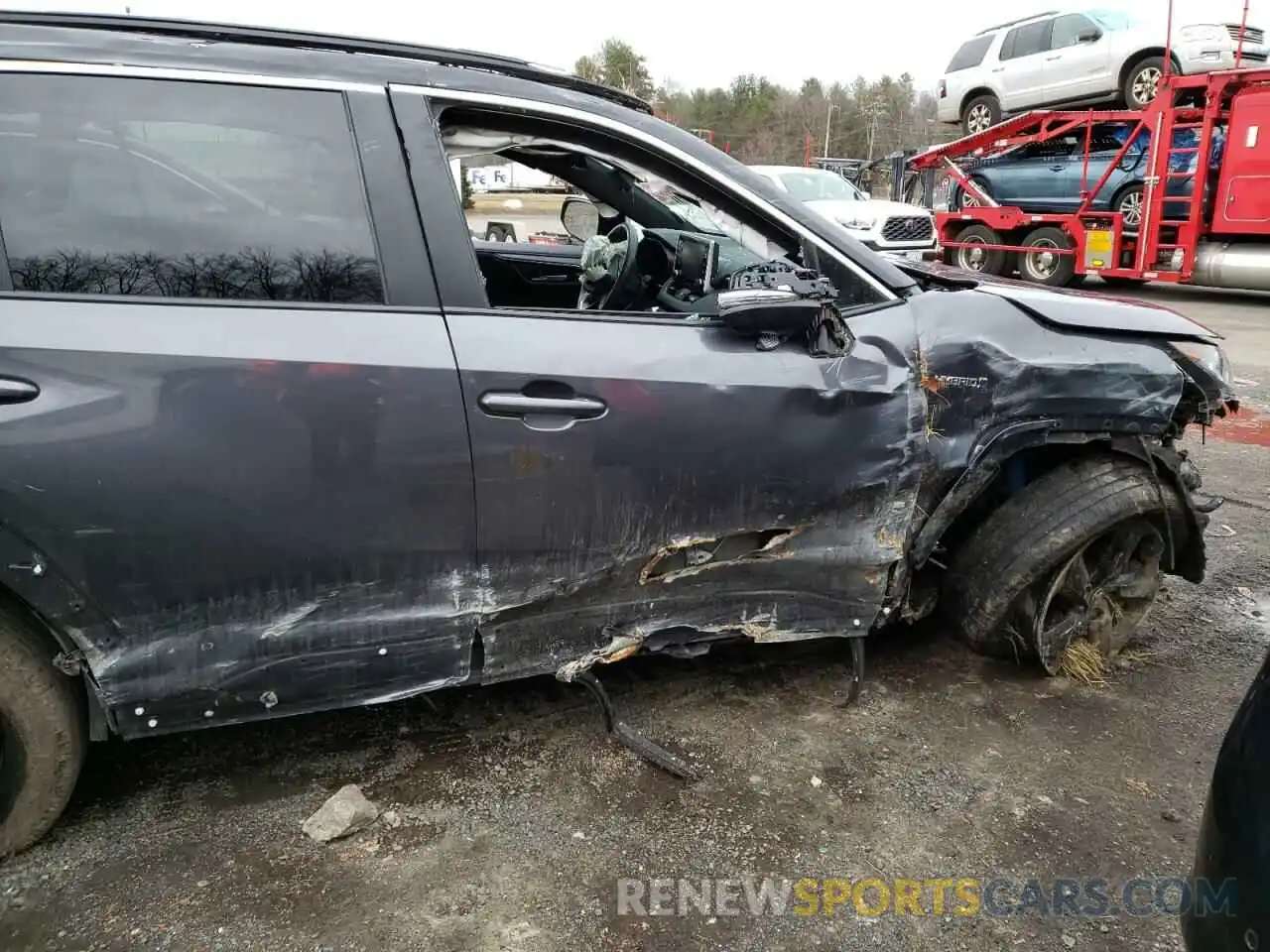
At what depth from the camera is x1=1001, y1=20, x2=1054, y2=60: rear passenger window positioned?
13336 millimetres

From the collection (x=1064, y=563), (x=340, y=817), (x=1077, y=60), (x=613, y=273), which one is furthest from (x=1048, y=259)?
(x=340, y=817)

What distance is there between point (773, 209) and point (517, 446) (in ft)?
3.26

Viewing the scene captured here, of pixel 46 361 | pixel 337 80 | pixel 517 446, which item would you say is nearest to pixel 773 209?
pixel 517 446

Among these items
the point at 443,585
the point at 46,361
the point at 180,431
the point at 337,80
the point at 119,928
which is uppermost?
the point at 337,80

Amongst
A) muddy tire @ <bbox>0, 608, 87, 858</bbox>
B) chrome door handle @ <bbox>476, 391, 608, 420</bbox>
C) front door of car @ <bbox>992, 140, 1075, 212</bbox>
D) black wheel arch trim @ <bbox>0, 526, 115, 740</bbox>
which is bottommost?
muddy tire @ <bbox>0, 608, 87, 858</bbox>

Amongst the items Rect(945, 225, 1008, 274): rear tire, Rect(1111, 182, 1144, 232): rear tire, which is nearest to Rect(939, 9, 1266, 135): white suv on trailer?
Rect(1111, 182, 1144, 232): rear tire

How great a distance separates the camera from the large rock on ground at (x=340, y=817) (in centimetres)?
223

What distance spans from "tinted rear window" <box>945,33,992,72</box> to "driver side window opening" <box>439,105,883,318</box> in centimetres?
1347

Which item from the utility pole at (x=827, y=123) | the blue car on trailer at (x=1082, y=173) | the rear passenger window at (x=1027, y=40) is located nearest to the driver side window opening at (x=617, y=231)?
the blue car on trailer at (x=1082, y=173)

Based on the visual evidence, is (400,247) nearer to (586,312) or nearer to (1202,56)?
(586,312)

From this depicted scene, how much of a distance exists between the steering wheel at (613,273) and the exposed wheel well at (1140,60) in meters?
12.1

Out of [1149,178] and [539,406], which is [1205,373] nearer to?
[539,406]

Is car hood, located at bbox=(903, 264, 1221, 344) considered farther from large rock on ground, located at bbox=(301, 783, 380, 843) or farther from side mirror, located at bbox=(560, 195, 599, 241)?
large rock on ground, located at bbox=(301, 783, 380, 843)

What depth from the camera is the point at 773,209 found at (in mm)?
2441
